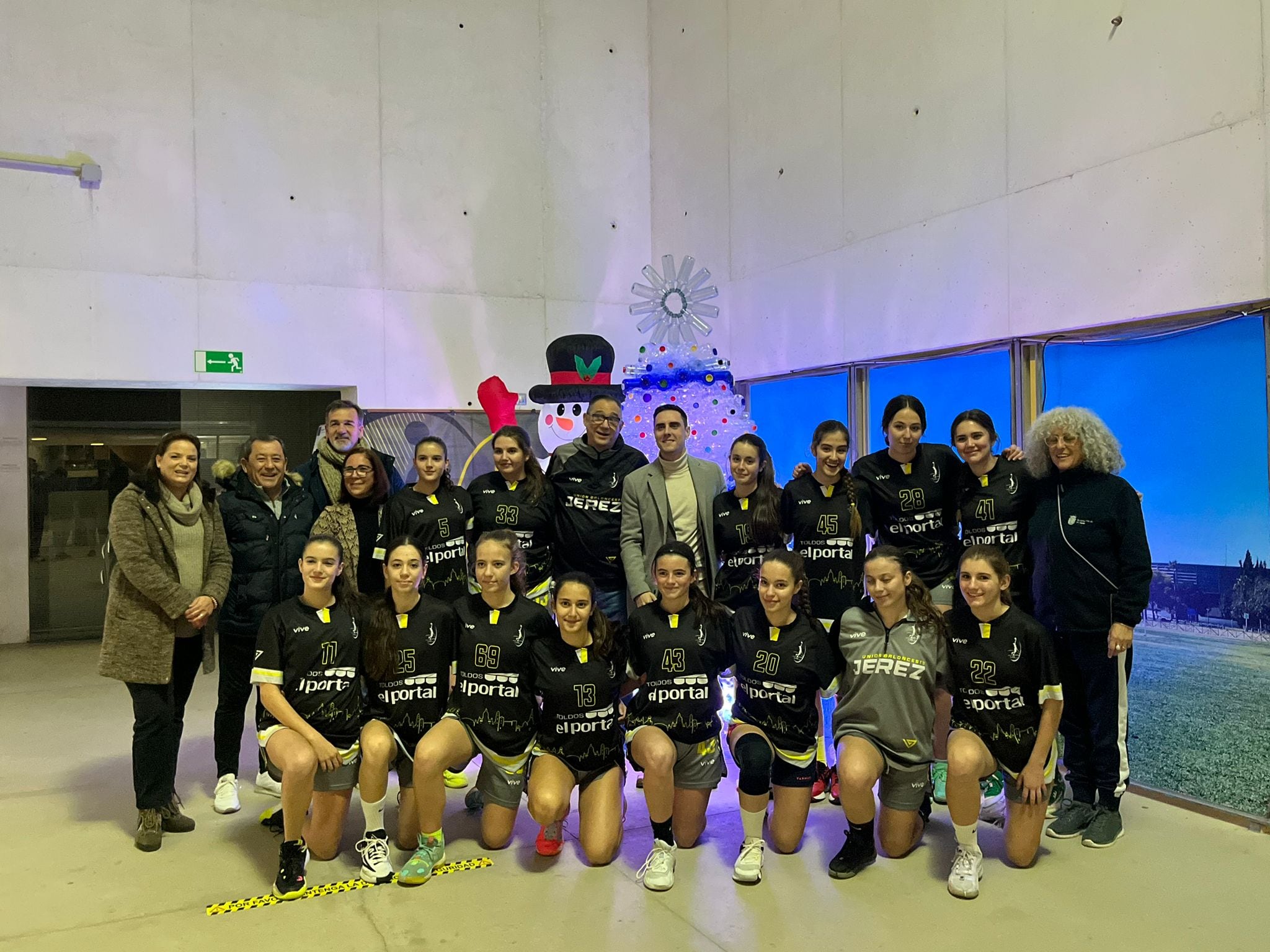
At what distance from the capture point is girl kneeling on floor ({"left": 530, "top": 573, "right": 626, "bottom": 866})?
136 inches

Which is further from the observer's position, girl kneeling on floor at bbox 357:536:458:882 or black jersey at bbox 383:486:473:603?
black jersey at bbox 383:486:473:603

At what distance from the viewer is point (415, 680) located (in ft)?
11.5

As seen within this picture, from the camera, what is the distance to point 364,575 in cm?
403

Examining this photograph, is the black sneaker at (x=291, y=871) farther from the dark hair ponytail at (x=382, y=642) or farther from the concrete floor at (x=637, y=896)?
the dark hair ponytail at (x=382, y=642)

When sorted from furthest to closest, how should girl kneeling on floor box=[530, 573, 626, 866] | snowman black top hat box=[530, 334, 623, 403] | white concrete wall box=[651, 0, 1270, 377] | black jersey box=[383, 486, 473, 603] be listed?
snowman black top hat box=[530, 334, 623, 403]
white concrete wall box=[651, 0, 1270, 377]
black jersey box=[383, 486, 473, 603]
girl kneeling on floor box=[530, 573, 626, 866]

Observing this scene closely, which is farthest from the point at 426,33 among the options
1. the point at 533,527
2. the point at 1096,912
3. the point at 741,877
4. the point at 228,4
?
the point at 1096,912

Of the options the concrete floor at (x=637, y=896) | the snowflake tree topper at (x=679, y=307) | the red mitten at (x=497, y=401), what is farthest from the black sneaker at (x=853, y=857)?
the red mitten at (x=497, y=401)

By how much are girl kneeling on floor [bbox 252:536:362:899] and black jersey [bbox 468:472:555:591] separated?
75cm

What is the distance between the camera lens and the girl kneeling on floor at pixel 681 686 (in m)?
3.50

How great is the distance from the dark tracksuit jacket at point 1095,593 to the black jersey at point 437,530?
7.40 ft

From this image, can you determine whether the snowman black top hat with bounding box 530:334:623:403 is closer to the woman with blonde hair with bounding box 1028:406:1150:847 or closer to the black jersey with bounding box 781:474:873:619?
the black jersey with bounding box 781:474:873:619

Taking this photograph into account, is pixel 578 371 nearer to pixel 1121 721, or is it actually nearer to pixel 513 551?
pixel 513 551

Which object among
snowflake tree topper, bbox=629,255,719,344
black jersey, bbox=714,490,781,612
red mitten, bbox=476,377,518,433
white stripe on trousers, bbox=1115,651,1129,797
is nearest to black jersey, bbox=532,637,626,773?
black jersey, bbox=714,490,781,612

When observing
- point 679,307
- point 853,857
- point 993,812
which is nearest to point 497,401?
point 679,307
